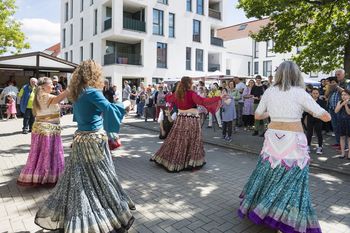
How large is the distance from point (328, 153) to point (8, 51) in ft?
93.9

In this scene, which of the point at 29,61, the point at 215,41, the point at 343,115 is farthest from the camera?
the point at 215,41

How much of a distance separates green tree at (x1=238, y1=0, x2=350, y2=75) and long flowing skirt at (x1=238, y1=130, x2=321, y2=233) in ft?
36.7

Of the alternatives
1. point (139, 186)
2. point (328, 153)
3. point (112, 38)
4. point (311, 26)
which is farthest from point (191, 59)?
point (139, 186)

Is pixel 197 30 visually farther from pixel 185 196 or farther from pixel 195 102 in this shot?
pixel 185 196

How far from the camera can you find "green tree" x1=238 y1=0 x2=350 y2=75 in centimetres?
1375

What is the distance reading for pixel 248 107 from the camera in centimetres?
1253

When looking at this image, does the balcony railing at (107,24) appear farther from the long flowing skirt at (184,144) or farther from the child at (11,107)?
the long flowing skirt at (184,144)

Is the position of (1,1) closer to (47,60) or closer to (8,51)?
(8,51)

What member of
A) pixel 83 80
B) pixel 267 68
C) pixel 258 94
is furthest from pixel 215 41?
pixel 83 80

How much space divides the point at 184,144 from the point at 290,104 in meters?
3.22

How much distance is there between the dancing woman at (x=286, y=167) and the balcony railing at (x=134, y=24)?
26360 millimetres

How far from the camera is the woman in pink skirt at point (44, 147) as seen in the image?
530cm

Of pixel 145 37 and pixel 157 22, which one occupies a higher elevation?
pixel 157 22

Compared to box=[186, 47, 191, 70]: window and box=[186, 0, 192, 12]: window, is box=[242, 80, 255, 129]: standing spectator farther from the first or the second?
box=[186, 0, 192, 12]: window
